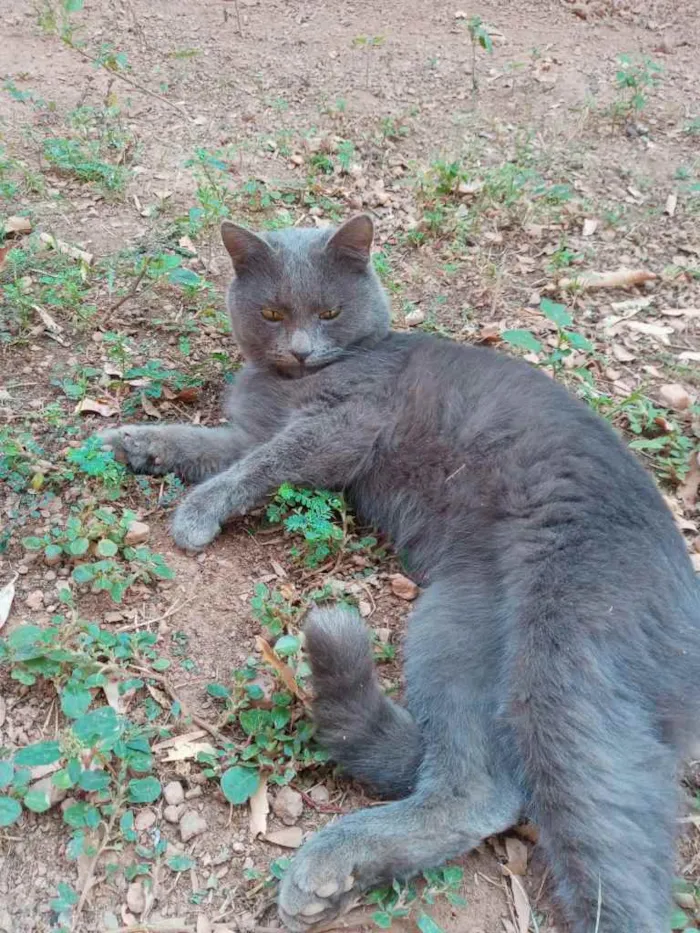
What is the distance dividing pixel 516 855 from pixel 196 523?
1.36m

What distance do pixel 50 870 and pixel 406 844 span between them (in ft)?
2.63

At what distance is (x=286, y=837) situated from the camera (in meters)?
1.88

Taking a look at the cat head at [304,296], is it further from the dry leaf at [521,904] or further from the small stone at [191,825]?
the dry leaf at [521,904]

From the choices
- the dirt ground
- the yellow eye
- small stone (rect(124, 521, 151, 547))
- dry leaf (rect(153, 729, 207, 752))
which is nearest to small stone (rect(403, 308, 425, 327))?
the dirt ground

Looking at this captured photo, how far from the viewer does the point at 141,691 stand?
2.08 metres

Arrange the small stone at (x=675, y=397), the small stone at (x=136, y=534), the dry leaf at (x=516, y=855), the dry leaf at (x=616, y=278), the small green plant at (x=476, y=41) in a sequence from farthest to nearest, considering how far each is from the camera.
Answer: the small green plant at (x=476, y=41), the dry leaf at (x=616, y=278), the small stone at (x=675, y=397), the small stone at (x=136, y=534), the dry leaf at (x=516, y=855)

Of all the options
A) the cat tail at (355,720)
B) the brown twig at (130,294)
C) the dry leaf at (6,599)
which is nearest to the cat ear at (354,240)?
the brown twig at (130,294)

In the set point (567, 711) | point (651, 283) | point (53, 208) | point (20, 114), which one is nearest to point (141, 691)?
point (567, 711)

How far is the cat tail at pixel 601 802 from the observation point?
1.71 meters

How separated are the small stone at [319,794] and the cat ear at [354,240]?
1890mm

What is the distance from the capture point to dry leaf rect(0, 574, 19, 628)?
86.0 inches

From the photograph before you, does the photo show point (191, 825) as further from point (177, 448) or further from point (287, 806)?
point (177, 448)

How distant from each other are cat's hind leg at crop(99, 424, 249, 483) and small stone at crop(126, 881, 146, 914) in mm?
1452

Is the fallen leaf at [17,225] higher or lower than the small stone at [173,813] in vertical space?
higher
